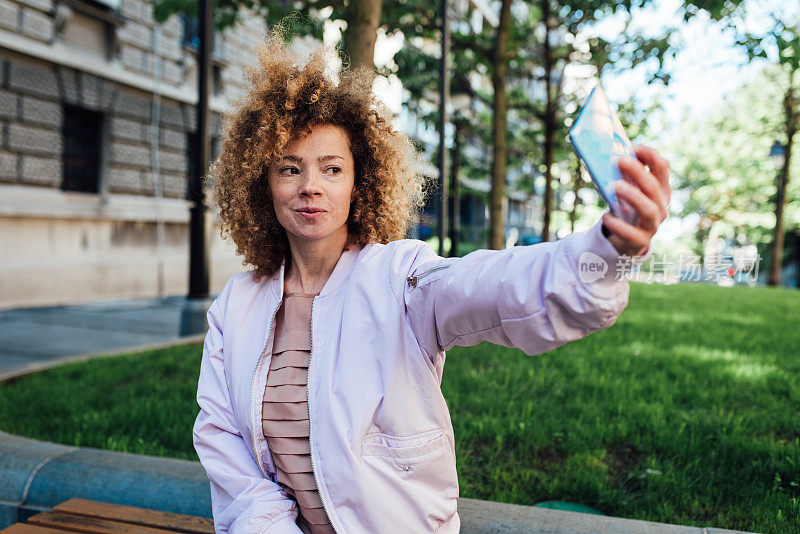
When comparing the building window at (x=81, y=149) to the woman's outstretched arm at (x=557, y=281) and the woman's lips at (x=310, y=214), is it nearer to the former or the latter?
the woman's lips at (x=310, y=214)

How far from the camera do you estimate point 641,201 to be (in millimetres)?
1069

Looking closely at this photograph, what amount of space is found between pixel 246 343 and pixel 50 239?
30.6 feet

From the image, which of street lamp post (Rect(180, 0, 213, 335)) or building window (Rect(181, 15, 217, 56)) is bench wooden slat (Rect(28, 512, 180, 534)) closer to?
street lamp post (Rect(180, 0, 213, 335))

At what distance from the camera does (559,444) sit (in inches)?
125

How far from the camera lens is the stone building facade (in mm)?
9211

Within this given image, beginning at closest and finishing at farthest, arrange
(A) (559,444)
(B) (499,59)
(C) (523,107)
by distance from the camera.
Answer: (A) (559,444), (B) (499,59), (C) (523,107)

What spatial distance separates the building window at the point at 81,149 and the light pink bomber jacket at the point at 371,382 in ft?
32.4

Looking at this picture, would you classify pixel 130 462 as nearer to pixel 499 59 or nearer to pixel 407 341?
pixel 407 341

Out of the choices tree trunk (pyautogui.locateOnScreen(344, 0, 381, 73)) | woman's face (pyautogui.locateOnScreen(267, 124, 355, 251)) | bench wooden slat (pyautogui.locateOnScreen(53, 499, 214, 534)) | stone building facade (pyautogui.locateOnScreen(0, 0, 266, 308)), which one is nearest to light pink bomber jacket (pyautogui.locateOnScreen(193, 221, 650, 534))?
woman's face (pyautogui.locateOnScreen(267, 124, 355, 251))

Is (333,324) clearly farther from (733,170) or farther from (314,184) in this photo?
(733,170)

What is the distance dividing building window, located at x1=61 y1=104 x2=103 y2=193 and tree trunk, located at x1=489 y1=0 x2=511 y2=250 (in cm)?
657

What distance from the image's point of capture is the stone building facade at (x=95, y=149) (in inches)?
363

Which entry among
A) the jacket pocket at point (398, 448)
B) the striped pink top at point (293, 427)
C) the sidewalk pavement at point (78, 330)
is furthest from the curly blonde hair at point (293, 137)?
the sidewalk pavement at point (78, 330)

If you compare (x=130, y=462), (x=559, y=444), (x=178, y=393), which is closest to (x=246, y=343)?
(x=130, y=462)
